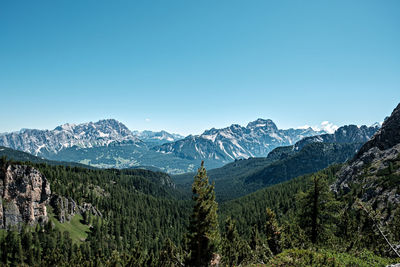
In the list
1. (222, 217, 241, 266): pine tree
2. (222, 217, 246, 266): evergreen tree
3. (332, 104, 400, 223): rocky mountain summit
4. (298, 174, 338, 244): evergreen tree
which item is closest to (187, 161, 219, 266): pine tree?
(298, 174, 338, 244): evergreen tree

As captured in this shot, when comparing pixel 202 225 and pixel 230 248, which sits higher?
pixel 202 225

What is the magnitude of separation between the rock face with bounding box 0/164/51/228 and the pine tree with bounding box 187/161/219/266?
461ft

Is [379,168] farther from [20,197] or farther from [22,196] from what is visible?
[20,197]

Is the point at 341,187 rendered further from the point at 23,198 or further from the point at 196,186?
the point at 23,198

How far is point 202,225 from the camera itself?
28.4 metres

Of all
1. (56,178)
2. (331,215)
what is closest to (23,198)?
(56,178)

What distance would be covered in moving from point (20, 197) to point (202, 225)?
146 meters

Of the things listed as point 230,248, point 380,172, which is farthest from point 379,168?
point 230,248

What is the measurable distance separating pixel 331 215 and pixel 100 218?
171m

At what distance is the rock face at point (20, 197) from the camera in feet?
404

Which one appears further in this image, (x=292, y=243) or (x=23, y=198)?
(x=23, y=198)

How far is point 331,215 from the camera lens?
38.5m

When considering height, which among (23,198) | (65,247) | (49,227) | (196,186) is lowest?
(65,247)

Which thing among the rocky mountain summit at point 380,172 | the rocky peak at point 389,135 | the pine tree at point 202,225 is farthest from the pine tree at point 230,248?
the rocky peak at point 389,135
